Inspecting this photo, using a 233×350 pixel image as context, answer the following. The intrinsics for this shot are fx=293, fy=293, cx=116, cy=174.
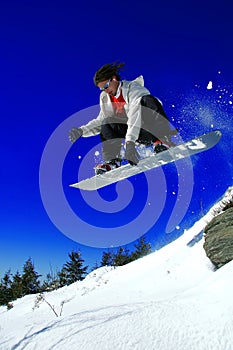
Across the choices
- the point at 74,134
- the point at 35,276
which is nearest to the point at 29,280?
the point at 35,276

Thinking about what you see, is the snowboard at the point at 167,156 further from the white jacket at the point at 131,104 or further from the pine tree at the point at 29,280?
the pine tree at the point at 29,280

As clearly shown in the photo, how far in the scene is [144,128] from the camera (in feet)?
16.7

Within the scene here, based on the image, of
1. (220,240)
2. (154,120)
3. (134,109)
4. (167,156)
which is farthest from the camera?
(220,240)

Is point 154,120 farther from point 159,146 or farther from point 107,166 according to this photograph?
point 107,166

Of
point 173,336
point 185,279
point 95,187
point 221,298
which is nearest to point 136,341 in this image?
point 173,336

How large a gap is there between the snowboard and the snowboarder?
0.53 feet

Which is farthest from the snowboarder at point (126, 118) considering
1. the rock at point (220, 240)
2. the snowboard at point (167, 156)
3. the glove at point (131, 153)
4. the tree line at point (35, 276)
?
the tree line at point (35, 276)

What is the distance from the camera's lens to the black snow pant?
4.99m

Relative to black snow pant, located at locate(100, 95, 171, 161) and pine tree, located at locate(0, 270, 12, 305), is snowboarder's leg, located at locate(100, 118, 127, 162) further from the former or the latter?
pine tree, located at locate(0, 270, 12, 305)

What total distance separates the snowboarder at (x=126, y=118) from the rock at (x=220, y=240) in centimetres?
216

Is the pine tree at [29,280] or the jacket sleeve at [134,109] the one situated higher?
the pine tree at [29,280]

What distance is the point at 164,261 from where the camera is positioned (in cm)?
771

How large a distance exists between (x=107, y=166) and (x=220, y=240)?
267 cm

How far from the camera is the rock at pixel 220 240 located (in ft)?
17.8
